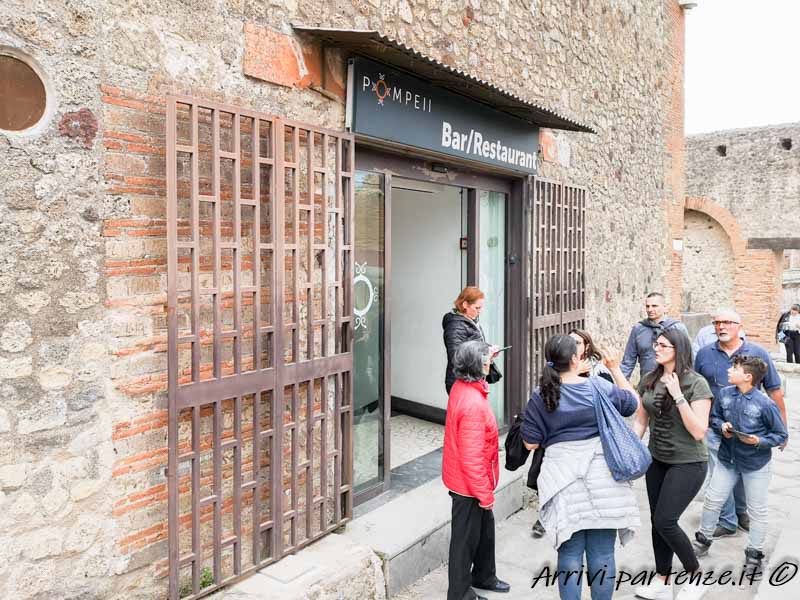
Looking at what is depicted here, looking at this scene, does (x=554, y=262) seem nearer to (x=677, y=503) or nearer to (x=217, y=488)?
(x=677, y=503)

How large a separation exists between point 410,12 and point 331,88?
1274mm

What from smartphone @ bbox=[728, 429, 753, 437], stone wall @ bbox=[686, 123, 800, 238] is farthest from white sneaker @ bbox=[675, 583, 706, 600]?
stone wall @ bbox=[686, 123, 800, 238]

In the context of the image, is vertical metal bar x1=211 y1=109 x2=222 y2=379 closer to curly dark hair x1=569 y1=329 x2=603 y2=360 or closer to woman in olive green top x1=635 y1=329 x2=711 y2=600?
curly dark hair x1=569 y1=329 x2=603 y2=360

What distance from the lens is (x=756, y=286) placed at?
17844 millimetres

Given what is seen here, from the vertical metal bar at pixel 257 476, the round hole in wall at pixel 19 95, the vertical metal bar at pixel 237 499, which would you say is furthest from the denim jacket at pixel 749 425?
the round hole in wall at pixel 19 95

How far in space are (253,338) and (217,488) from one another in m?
0.80

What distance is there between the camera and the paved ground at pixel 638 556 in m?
4.16

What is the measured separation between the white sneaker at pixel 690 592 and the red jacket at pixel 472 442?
1.35 metres

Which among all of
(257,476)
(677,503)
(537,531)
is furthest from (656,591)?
(257,476)

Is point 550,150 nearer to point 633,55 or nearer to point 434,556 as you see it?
point 633,55

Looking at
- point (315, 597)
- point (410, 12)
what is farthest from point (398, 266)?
point (315, 597)

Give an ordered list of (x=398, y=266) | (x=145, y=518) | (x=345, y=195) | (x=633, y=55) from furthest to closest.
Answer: (x=633, y=55), (x=398, y=266), (x=345, y=195), (x=145, y=518)

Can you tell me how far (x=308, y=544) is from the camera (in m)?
4.14

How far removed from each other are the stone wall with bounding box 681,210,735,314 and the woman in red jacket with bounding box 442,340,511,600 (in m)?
17.6
